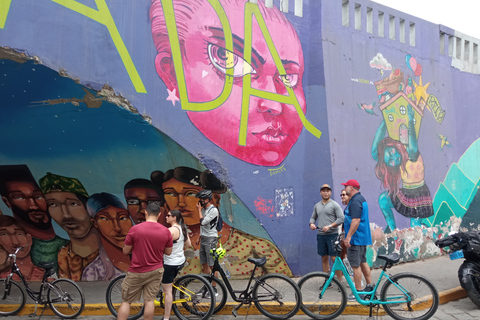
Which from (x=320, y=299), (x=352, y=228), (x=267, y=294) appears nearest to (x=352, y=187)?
A: (x=352, y=228)

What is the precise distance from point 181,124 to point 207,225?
1758 mm

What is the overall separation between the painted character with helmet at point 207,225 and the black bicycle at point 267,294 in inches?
26.0

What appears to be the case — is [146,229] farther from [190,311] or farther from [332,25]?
[332,25]

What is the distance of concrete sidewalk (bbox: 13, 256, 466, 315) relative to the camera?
660cm

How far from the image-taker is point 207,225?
23.3 feet

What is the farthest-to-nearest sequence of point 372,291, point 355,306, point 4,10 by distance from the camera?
point 4,10
point 355,306
point 372,291

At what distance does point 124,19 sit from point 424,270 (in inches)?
282

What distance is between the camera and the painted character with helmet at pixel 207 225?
23.1 ft

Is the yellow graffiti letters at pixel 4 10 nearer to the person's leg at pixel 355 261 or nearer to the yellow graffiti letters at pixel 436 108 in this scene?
the person's leg at pixel 355 261

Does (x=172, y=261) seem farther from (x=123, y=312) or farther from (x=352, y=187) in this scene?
(x=352, y=187)

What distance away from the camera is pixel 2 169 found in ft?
27.0

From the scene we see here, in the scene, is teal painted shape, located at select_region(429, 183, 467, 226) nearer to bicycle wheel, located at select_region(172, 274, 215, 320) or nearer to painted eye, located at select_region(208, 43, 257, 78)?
painted eye, located at select_region(208, 43, 257, 78)

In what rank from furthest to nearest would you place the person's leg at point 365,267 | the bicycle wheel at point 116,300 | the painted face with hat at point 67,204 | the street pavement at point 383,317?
the painted face with hat at point 67,204 → the person's leg at point 365,267 → the street pavement at point 383,317 → the bicycle wheel at point 116,300

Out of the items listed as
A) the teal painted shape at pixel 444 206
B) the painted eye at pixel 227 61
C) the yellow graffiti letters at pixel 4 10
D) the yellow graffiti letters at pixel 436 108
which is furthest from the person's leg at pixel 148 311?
the yellow graffiti letters at pixel 436 108
